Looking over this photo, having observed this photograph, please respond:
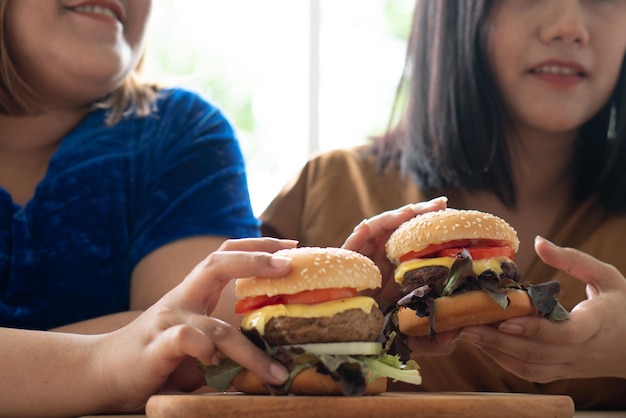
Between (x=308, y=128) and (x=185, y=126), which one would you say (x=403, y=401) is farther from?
(x=308, y=128)

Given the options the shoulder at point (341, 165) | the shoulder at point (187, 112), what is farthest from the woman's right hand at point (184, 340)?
the shoulder at point (341, 165)

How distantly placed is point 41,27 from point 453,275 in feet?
3.97

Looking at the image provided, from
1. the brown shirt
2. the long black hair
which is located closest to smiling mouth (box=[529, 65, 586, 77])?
the long black hair

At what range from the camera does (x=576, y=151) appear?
281 centimetres

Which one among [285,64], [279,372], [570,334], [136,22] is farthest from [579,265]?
[285,64]

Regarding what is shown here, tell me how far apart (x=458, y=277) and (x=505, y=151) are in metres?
1.04

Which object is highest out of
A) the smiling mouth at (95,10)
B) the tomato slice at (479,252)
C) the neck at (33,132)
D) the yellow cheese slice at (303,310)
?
the smiling mouth at (95,10)

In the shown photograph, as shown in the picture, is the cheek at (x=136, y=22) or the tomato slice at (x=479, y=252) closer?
the tomato slice at (x=479, y=252)

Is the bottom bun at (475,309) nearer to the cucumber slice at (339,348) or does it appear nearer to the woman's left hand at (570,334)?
the woman's left hand at (570,334)

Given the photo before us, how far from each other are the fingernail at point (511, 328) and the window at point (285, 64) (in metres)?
4.02

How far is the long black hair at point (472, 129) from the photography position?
268 centimetres

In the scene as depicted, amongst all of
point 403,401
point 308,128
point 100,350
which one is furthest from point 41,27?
point 308,128

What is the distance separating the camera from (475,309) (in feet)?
5.87

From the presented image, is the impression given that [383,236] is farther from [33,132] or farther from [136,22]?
[33,132]
